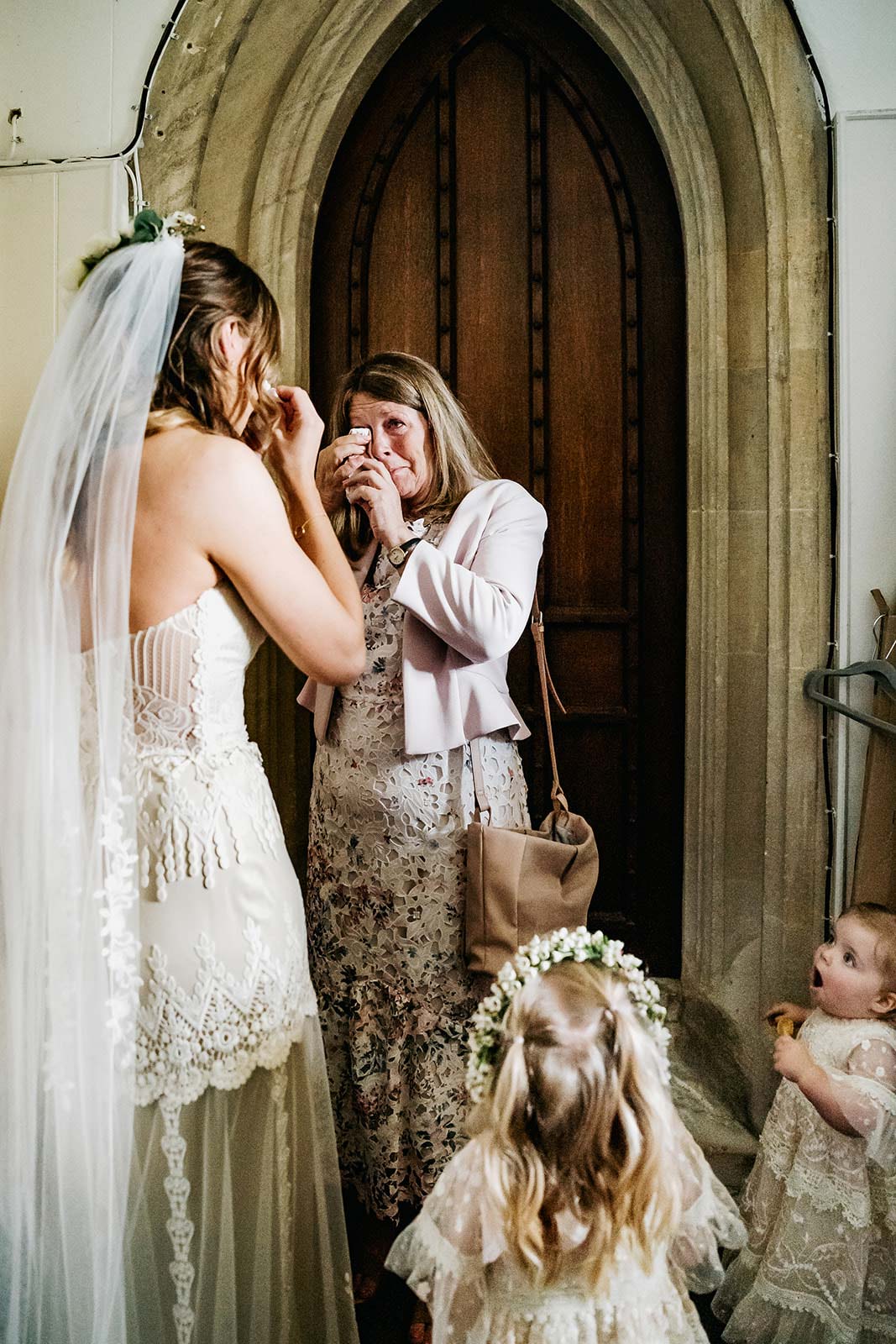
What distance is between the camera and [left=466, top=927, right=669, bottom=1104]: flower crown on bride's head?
4.89ft

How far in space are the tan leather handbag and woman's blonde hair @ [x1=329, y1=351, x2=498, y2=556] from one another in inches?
29.7

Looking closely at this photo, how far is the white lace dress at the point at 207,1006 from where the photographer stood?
154 cm

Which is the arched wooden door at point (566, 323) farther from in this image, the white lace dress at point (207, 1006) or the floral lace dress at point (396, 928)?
the white lace dress at point (207, 1006)

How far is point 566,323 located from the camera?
2869 mm

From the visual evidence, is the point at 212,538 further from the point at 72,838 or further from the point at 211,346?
the point at 72,838

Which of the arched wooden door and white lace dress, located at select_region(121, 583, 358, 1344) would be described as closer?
white lace dress, located at select_region(121, 583, 358, 1344)

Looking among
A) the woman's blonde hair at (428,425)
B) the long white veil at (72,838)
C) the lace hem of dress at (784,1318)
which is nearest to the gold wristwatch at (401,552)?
the woman's blonde hair at (428,425)

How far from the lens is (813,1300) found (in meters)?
1.90

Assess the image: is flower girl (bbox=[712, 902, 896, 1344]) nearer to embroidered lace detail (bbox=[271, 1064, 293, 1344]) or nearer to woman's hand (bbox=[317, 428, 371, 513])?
embroidered lace detail (bbox=[271, 1064, 293, 1344])

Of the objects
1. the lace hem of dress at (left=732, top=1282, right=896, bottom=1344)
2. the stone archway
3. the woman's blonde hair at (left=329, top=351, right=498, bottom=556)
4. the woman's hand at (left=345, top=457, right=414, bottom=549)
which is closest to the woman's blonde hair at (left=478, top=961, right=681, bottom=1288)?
the lace hem of dress at (left=732, top=1282, right=896, bottom=1344)

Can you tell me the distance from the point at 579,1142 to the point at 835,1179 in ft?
2.80

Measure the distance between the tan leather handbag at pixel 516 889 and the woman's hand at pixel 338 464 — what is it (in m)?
0.82

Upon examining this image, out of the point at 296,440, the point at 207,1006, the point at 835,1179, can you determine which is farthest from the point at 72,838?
the point at 835,1179

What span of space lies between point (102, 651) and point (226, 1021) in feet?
2.02
